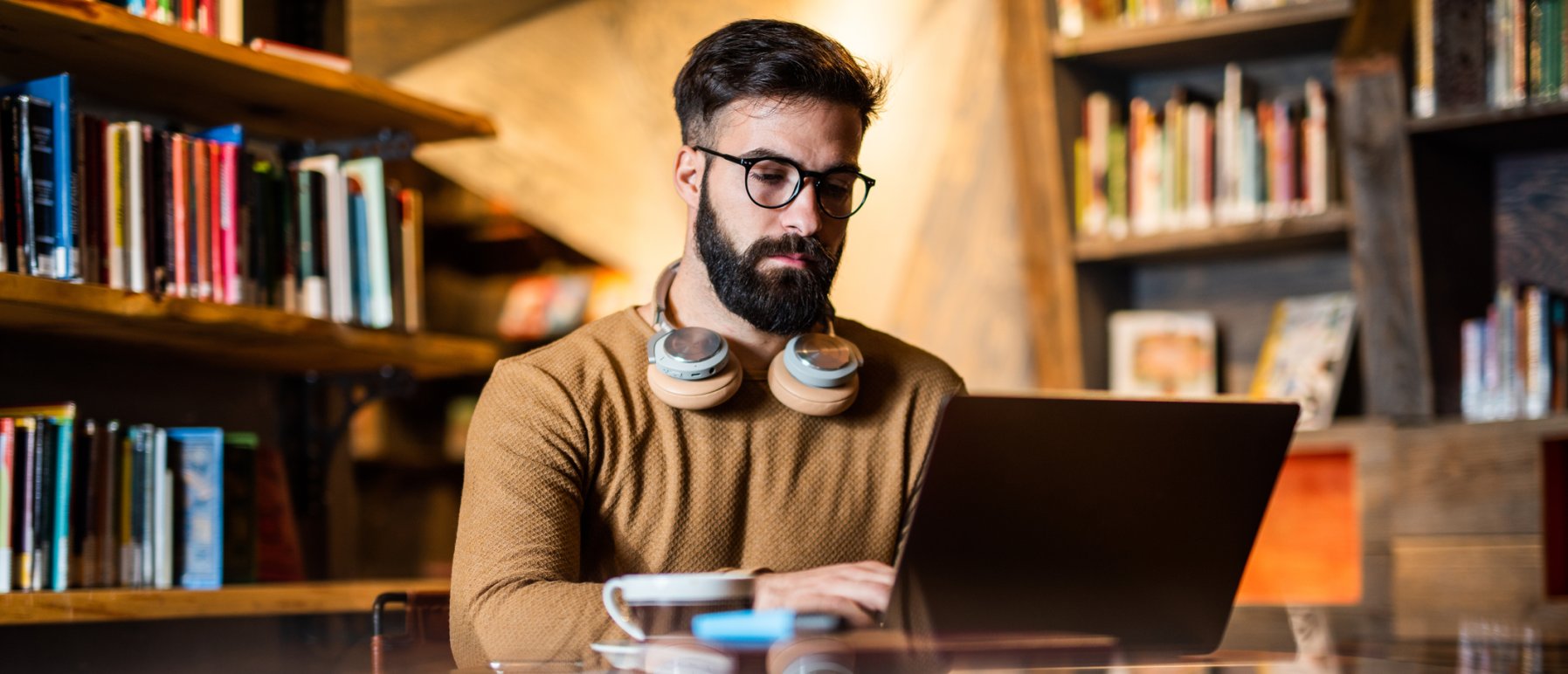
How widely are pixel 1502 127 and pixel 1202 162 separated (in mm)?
496

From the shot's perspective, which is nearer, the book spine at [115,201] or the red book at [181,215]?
the book spine at [115,201]

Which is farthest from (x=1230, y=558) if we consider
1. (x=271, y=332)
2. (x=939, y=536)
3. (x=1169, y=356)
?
(x=1169, y=356)

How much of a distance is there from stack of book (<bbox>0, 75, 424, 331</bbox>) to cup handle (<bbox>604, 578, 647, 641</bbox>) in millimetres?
992

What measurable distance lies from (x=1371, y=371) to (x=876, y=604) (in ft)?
5.64

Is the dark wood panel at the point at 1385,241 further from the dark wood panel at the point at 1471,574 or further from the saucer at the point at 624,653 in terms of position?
the saucer at the point at 624,653

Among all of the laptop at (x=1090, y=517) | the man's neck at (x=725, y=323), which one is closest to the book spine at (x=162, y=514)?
the man's neck at (x=725, y=323)

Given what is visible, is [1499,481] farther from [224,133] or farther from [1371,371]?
[224,133]

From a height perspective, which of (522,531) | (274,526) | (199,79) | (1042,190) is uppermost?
(199,79)

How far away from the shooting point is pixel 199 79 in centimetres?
202

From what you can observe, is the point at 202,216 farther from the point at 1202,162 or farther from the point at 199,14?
the point at 1202,162

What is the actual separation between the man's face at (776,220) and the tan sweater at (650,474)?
0.10 m

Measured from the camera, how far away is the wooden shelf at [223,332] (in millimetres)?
1697

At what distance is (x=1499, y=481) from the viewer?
2324 millimetres

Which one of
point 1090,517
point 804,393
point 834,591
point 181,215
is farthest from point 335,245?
point 1090,517
